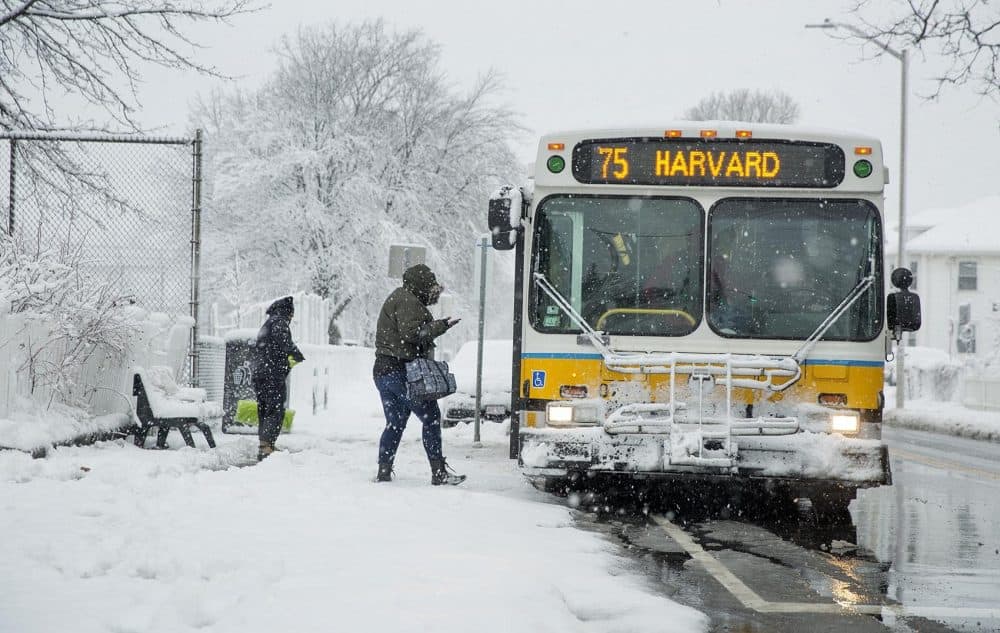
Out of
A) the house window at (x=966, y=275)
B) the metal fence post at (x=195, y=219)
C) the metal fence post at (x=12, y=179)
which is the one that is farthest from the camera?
the house window at (x=966, y=275)

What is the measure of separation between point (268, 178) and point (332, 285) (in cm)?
383

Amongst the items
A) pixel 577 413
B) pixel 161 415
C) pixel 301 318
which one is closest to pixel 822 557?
pixel 577 413

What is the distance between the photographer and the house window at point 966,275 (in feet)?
197

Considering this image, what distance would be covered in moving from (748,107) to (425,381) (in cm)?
4035

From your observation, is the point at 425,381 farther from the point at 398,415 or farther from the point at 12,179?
the point at 12,179

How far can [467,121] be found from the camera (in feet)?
133

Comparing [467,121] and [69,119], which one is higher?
[467,121]

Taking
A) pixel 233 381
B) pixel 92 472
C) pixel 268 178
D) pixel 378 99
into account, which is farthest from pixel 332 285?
pixel 92 472

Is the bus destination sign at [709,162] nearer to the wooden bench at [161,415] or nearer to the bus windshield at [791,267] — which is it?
the bus windshield at [791,267]

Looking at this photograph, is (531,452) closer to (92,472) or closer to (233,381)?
(92,472)

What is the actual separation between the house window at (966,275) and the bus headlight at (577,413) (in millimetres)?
55054

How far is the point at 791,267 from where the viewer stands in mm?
9594

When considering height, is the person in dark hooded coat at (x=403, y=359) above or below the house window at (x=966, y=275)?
below

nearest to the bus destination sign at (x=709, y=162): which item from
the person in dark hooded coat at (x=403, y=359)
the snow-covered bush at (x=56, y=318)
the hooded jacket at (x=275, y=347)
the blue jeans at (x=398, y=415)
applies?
the person in dark hooded coat at (x=403, y=359)
